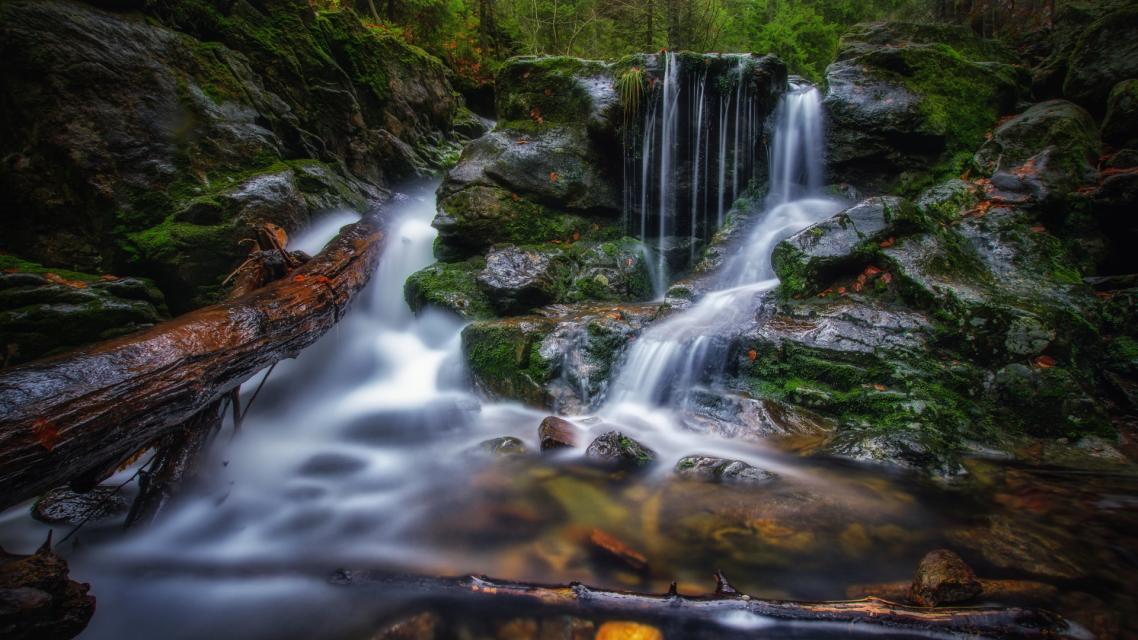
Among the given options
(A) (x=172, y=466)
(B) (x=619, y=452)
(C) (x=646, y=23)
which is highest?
(C) (x=646, y=23)

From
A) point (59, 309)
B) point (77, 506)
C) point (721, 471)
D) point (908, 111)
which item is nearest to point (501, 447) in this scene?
point (721, 471)

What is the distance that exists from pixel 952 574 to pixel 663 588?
1371 mm

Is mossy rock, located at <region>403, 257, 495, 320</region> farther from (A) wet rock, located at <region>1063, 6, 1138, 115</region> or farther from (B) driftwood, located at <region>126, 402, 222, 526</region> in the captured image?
(A) wet rock, located at <region>1063, 6, 1138, 115</region>

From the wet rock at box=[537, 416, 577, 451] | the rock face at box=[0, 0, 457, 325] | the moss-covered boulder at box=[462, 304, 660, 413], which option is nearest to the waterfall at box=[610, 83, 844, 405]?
the moss-covered boulder at box=[462, 304, 660, 413]

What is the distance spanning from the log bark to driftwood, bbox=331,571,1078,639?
1641 millimetres

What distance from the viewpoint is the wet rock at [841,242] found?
5441 millimetres

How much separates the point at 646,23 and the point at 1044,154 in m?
12.7

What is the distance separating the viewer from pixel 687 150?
7.98m

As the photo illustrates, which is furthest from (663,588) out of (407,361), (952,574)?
(407,361)

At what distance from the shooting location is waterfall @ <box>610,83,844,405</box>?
5152 mm

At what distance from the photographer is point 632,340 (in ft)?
18.1

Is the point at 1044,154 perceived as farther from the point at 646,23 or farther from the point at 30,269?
the point at 646,23

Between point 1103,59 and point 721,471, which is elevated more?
point 1103,59

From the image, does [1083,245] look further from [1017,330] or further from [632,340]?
[632,340]
